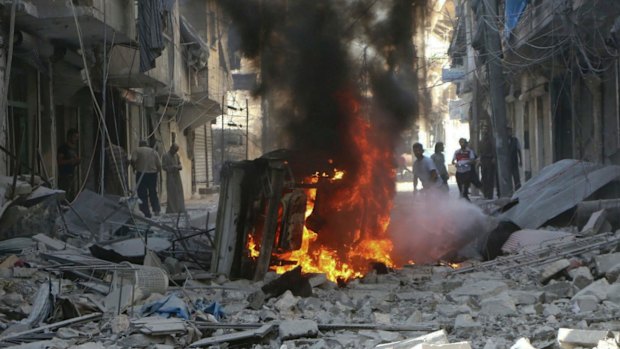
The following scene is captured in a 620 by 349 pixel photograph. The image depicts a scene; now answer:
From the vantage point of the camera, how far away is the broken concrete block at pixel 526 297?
6922mm

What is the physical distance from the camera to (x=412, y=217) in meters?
11.5

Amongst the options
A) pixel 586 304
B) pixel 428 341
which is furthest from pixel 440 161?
pixel 428 341

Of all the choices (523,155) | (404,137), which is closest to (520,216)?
(404,137)

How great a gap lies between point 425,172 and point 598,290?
22.0ft

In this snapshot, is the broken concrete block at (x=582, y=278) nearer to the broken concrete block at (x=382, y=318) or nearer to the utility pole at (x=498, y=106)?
the broken concrete block at (x=382, y=318)

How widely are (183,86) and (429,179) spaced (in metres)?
12.4

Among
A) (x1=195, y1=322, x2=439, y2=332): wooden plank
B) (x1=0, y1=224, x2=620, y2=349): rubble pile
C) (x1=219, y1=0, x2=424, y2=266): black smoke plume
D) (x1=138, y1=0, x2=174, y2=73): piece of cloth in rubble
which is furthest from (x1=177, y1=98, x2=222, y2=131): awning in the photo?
(x1=195, y1=322, x2=439, y2=332): wooden plank

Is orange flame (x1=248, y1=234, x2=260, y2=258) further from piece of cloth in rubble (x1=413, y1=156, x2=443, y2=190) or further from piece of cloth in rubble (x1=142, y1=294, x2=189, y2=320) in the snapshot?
piece of cloth in rubble (x1=413, y1=156, x2=443, y2=190)

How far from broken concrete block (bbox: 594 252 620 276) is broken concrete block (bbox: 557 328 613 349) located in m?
2.61

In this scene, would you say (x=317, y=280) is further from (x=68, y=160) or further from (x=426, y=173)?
(x=68, y=160)

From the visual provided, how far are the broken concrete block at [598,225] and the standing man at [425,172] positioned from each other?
145 inches

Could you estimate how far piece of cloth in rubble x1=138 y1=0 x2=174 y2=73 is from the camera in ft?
50.5

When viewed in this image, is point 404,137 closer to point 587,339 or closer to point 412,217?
point 412,217

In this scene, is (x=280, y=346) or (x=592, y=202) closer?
(x=280, y=346)
